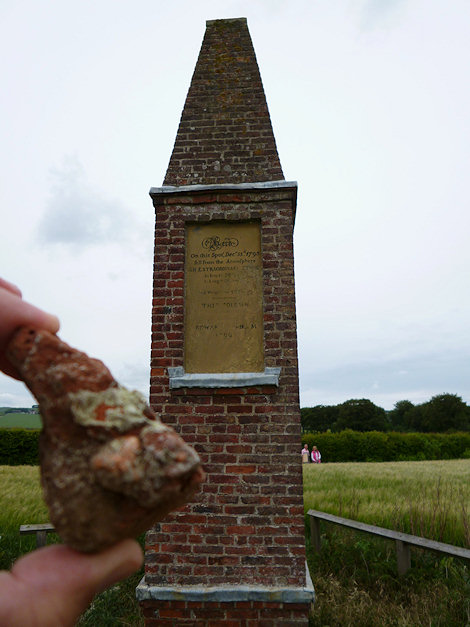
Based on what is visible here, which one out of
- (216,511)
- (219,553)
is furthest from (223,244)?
(219,553)

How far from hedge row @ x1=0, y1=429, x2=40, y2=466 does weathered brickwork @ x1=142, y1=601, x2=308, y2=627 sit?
52.8 ft

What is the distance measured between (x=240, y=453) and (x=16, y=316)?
279 cm

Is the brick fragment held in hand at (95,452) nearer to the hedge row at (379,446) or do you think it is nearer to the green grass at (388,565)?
the green grass at (388,565)

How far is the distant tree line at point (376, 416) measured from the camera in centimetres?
4381

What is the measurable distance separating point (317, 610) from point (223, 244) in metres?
3.52

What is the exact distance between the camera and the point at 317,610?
4.16 metres

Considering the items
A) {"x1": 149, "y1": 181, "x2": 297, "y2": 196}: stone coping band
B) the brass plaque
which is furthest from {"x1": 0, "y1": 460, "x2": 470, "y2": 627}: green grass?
{"x1": 149, "y1": 181, "x2": 297, "y2": 196}: stone coping band

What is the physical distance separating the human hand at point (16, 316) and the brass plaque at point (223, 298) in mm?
2691

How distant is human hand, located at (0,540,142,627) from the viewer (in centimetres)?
87

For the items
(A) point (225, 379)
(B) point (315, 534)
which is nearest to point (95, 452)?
(A) point (225, 379)

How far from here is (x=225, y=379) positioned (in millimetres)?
3658

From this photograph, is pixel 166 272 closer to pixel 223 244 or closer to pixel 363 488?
pixel 223 244

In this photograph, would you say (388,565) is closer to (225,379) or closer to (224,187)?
(225,379)

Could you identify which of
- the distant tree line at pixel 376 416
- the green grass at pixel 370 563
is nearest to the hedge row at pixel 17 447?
the green grass at pixel 370 563
